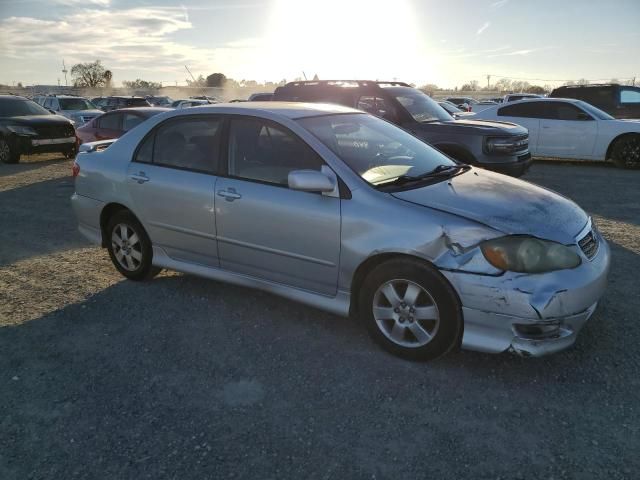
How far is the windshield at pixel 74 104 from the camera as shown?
18.5 metres

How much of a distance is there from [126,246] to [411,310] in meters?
2.84

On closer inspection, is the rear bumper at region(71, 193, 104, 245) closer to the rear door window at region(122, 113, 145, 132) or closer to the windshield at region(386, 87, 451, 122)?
the windshield at region(386, 87, 451, 122)

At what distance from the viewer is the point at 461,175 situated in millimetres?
3996

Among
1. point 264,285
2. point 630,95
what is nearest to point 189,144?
point 264,285

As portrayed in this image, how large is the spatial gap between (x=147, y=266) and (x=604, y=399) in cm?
371

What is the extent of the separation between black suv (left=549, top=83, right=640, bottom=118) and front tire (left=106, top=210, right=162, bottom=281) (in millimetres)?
13901

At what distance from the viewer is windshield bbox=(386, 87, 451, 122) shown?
26.2 feet

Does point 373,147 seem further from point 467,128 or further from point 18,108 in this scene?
point 18,108

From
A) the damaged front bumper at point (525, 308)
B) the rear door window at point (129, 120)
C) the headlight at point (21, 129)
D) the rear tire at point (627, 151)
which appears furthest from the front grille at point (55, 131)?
the rear tire at point (627, 151)

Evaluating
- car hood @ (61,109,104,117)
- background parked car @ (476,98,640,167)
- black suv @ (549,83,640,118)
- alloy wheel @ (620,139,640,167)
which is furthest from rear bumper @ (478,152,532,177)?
car hood @ (61,109,104,117)

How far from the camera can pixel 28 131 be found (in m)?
13.1

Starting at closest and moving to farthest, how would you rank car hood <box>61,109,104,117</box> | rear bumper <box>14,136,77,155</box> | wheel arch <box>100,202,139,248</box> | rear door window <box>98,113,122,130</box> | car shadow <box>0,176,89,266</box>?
1. wheel arch <box>100,202,139,248</box>
2. car shadow <box>0,176,89,266</box>
3. rear door window <box>98,113,122,130</box>
4. rear bumper <box>14,136,77,155</box>
5. car hood <box>61,109,104,117</box>

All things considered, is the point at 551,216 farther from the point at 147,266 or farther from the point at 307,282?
the point at 147,266

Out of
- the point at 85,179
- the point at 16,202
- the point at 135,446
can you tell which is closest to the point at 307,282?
the point at 135,446
